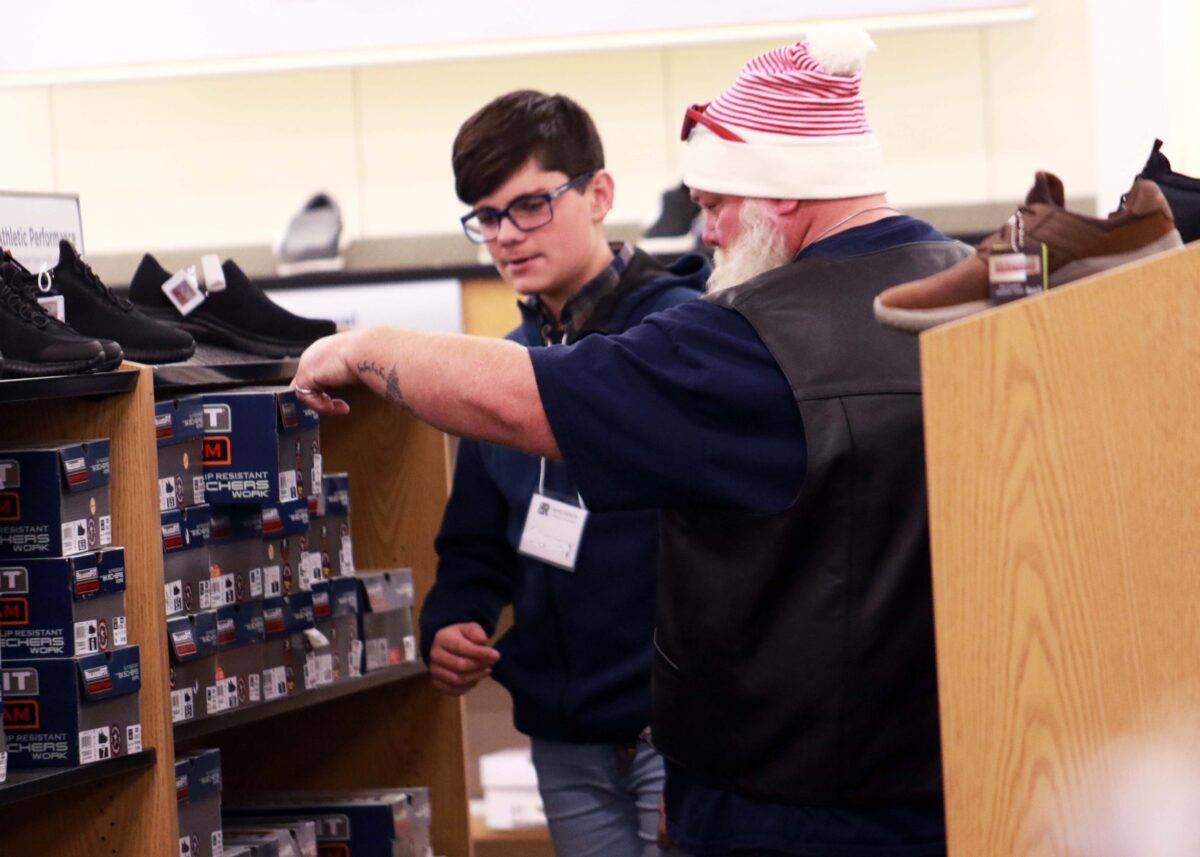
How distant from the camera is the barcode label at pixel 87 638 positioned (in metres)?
2.05

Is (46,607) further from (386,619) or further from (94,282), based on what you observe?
(386,619)

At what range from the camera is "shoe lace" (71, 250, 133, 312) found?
2.25 meters

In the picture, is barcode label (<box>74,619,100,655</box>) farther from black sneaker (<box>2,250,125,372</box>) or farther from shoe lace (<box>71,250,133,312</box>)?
shoe lace (<box>71,250,133,312</box>)

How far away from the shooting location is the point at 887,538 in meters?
1.82

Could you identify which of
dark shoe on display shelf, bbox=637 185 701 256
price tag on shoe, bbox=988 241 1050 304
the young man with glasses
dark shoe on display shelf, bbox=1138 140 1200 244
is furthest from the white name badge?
dark shoe on display shelf, bbox=637 185 701 256

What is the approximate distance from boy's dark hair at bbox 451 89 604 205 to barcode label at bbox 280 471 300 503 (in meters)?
0.55

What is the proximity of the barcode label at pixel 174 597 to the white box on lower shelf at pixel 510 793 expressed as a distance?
6.70 feet

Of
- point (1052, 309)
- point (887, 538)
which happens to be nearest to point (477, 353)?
point (887, 538)

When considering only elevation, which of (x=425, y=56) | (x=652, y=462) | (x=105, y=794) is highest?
(x=425, y=56)

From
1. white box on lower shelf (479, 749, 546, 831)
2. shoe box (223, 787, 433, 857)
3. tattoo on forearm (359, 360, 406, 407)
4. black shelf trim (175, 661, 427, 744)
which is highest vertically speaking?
tattoo on forearm (359, 360, 406, 407)

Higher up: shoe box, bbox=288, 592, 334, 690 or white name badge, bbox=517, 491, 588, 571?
white name badge, bbox=517, 491, 588, 571

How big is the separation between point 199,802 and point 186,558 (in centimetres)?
33

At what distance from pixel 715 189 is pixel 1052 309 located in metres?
0.68

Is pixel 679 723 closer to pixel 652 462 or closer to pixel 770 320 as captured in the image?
pixel 652 462
